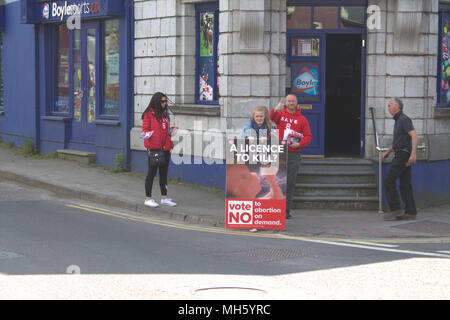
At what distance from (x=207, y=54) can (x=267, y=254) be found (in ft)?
21.6

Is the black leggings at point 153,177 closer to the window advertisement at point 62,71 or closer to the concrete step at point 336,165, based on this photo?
the concrete step at point 336,165

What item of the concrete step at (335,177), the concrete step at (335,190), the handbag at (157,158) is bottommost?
the concrete step at (335,190)

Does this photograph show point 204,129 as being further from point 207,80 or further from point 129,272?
point 129,272

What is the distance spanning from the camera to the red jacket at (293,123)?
Result: 11.2 m

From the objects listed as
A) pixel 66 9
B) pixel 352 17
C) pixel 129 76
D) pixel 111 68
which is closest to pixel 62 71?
pixel 66 9

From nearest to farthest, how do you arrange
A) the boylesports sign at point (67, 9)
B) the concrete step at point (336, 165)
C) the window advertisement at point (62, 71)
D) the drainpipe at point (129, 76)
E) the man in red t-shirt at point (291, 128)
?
the man in red t-shirt at point (291, 128) < the concrete step at point (336, 165) < the drainpipe at point (129, 76) < the boylesports sign at point (67, 9) < the window advertisement at point (62, 71)

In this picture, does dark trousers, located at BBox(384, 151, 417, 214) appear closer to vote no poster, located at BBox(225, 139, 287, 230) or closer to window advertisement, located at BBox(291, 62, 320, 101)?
vote no poster, located at BBox(225, 139, 287, 230)

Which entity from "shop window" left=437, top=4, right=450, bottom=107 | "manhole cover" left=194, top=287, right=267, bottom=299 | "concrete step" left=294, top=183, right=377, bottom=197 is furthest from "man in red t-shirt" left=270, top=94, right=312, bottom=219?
"manhole cover" left=194, top=287, right=267, bottom=299

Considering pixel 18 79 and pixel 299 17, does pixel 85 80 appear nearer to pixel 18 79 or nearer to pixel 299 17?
pixel 18 79

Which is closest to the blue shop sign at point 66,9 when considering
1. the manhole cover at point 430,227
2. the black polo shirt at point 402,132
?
the black polo shirt at point 402,132

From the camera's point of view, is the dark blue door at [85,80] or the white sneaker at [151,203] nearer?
the white sneaker at [151,203]

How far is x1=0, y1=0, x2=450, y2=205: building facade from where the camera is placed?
12.8m
